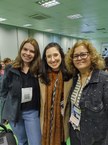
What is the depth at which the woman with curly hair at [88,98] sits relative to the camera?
54.6 inches

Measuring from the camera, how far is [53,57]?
1.77 metres

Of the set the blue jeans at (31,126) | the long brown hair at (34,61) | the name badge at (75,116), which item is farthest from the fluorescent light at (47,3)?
the name badge at (75,116)

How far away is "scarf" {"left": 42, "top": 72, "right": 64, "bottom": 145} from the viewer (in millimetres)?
1779

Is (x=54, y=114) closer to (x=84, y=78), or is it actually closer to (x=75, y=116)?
(x=75, y=116)

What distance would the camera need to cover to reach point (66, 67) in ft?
5.84

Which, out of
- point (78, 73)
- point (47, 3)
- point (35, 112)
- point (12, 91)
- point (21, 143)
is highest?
point (47, 3)

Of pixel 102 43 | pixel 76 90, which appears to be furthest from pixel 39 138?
pixel 102 43

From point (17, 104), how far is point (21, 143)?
513 mm

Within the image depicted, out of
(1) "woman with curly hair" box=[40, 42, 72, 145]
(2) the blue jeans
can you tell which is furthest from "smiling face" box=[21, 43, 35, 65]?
(2) the blue jeans

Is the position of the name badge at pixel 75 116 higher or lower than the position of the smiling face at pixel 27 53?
lower

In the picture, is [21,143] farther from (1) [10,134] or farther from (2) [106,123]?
Answer: (2) [106,123]

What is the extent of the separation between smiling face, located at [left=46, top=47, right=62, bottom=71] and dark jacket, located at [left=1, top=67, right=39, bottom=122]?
0.38 m

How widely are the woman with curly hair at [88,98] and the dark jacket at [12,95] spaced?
577 millimetres

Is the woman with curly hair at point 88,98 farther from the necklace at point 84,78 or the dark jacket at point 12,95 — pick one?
the dark jacket at point 12,95
